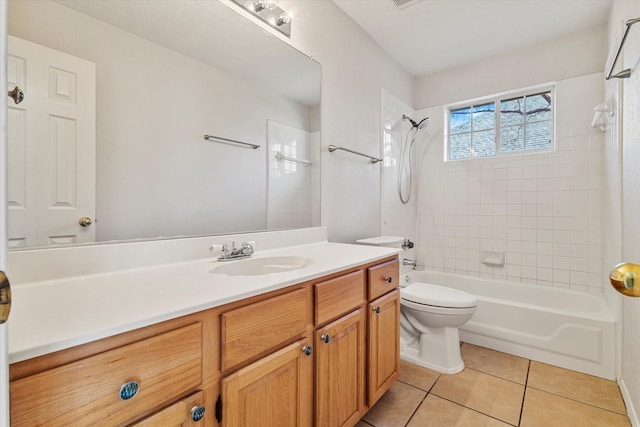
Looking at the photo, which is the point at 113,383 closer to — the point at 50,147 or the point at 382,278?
the point at 50,147

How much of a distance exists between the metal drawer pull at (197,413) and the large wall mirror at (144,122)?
661 millimetres

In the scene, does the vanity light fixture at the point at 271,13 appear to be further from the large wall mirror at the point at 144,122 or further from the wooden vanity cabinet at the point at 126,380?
the wooden vanity cabinet at the point at 126,380

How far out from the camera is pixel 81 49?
96 cm

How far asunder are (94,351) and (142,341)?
0.08 meters

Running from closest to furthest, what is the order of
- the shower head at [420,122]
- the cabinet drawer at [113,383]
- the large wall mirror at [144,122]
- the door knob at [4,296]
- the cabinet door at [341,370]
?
the door knob at [4,296]
the cabinet drawer at [113,383]
the large wall mirror at [144,122]
the cabinet door at [341,370]
the shower head at [420,122]

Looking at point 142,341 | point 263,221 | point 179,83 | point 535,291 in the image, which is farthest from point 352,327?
point 535,291

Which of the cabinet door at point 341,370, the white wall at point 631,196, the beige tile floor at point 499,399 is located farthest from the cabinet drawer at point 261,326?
the white wall at point 631,196

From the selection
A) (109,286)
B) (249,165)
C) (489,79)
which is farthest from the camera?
(489,79)

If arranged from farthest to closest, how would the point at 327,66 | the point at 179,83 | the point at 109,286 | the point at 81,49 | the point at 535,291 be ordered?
the point at 535,291 < the point at 327,66 < the point at 179,83 < the point at 81,49 < the point at 109,286

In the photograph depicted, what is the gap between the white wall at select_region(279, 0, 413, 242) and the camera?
1857 mm

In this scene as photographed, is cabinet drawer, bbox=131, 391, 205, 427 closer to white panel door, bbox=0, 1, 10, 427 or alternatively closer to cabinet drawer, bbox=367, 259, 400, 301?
white panel door, bbox=0, 1, 10, 427

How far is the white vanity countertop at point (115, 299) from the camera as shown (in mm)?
506

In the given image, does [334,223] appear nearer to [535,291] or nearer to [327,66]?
[327,66]

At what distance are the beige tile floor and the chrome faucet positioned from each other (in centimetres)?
100
